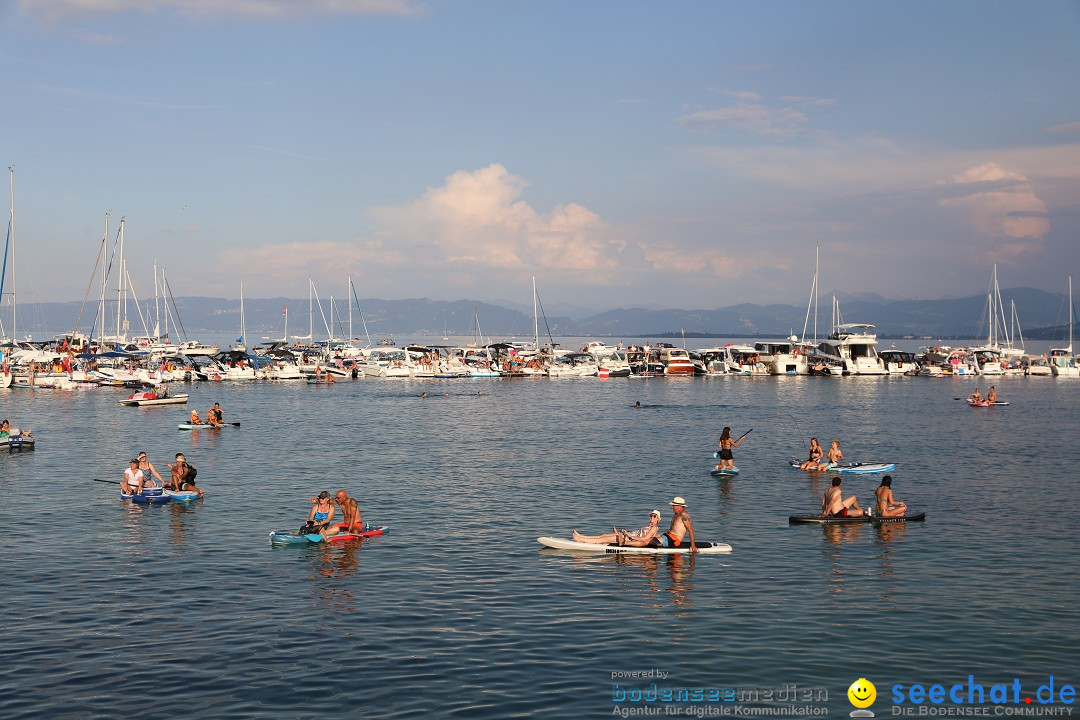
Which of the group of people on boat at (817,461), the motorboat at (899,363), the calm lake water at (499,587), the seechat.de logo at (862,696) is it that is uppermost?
the motorboat at (899,363)

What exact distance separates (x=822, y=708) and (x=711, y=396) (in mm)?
88056

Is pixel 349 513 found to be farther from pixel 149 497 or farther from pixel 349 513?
pixel 149 497

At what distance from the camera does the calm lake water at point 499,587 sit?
17875mm

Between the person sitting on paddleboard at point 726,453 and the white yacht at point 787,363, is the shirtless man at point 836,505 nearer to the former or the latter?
the person sitting on paddleboard at point 726,453

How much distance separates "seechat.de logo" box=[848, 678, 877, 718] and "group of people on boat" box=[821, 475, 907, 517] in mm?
14976

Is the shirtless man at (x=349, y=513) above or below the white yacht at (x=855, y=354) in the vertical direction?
below

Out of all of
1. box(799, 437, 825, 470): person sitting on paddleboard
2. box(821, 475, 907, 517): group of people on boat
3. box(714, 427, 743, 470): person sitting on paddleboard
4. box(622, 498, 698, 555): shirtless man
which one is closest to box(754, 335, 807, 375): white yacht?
box(799, 437, 825, 470): person sitting on paddleboard

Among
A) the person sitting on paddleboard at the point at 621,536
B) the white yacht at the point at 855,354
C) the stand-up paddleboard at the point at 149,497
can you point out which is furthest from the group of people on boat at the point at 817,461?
the white yacht at the point at 855,354

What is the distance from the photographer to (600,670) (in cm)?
1852

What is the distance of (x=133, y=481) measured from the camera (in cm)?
3609

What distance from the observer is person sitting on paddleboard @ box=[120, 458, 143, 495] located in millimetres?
36031

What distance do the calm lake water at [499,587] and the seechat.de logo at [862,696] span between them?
240 millimetres

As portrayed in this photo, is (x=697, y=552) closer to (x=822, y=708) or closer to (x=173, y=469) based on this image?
(x=822, y=708)

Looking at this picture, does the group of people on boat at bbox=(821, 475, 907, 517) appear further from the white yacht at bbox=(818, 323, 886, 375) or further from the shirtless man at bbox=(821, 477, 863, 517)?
the white yacht at bbox=(818, 323, 886, 375)
